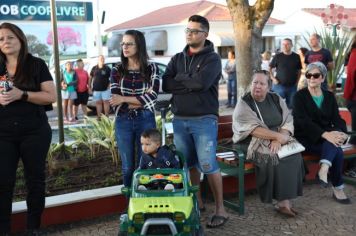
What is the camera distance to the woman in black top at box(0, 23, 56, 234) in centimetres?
376

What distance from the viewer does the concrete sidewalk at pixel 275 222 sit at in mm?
4371

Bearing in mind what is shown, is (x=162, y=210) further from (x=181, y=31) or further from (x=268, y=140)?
(x=181, y=31)

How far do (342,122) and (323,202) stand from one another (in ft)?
3.10

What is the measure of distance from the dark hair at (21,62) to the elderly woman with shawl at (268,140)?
6.92 feet

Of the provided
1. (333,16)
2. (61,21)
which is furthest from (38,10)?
(333,16)

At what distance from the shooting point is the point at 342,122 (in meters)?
5.36

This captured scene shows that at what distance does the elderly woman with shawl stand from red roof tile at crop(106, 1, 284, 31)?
30789 mm

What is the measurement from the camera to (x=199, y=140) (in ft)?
14.0

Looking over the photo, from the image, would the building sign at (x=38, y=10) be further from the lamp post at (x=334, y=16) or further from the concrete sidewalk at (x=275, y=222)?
the concrete sidewalk at (x=275, y=222)

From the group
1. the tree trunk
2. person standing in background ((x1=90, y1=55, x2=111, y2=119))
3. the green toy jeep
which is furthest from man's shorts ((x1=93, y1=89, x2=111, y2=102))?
the green toy jeep

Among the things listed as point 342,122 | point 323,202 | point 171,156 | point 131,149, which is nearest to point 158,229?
point 171,156

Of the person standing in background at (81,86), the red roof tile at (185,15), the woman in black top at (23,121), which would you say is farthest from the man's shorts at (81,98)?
the red roof tile at (185,15)

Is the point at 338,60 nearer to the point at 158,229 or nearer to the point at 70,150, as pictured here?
the point at 70,150

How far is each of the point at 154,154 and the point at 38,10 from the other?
17634 mm
